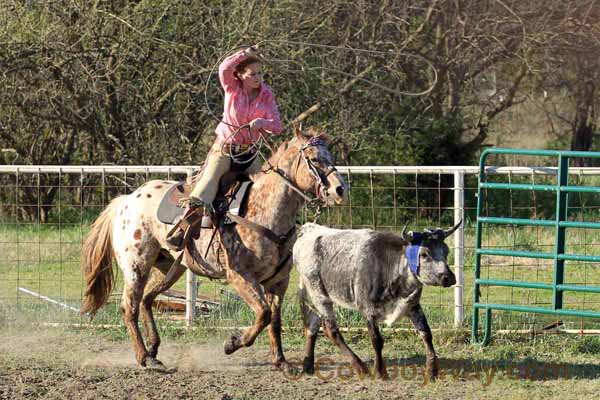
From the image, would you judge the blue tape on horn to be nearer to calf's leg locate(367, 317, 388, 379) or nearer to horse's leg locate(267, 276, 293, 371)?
calf's leg locate(367, 317, 388, 379)

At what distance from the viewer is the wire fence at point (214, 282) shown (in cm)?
976

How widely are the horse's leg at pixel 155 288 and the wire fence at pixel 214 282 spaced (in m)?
0.86

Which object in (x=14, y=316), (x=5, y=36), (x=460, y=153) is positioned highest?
(x=5, y=36)

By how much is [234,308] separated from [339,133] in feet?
24.5

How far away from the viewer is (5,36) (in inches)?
646

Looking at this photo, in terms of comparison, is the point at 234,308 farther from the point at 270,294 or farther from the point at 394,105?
the point at 394,105

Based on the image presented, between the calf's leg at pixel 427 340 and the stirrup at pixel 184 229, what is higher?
the stirrup at pixel 184 229

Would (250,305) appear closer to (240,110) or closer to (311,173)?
(311,173)

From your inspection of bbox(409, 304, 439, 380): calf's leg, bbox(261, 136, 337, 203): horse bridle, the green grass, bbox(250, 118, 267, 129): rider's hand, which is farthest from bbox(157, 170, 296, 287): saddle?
the green grass

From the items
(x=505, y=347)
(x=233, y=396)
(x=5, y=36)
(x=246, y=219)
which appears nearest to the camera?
(x=233, y=396)

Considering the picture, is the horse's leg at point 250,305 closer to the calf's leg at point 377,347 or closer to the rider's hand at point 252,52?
the calf's leg at point 377,347

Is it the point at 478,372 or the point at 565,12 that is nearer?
the point at 478,372

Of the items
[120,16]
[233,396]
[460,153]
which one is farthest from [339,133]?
[233,396]

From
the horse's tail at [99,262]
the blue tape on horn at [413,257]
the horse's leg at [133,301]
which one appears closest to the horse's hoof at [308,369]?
the blue tape on horn at [413,257]
